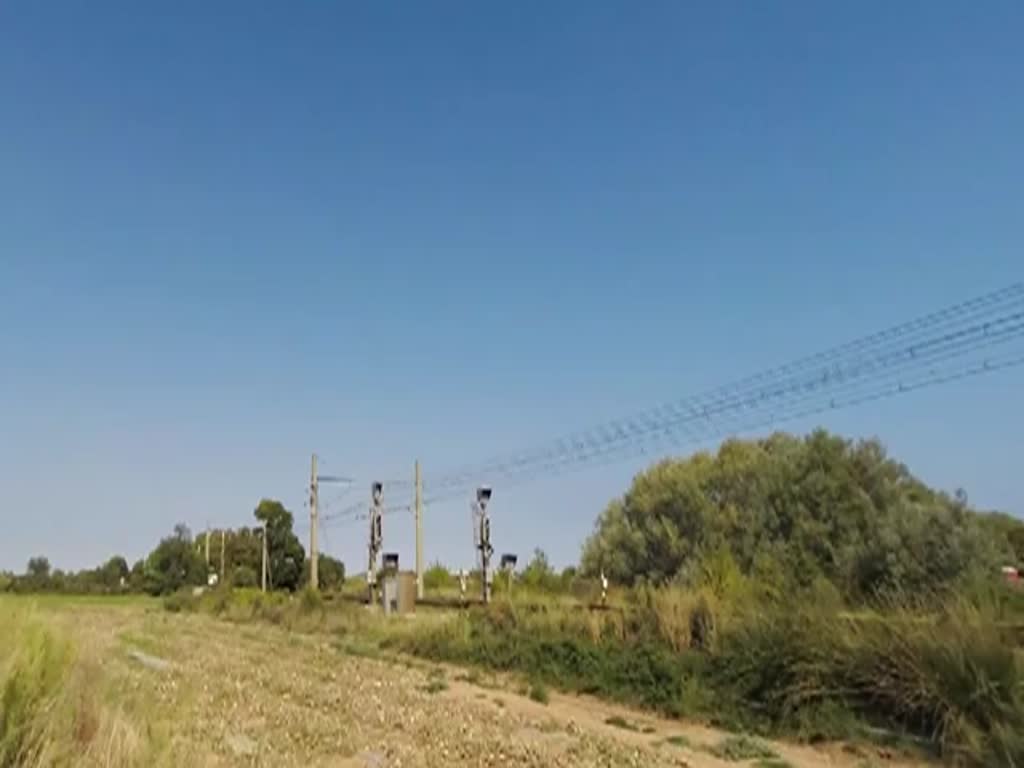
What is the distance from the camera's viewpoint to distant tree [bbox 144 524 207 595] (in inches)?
2726

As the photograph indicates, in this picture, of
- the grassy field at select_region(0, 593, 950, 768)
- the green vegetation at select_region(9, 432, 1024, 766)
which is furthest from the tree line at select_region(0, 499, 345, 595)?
the grassy field at select_region(0, 593, 950, 768)

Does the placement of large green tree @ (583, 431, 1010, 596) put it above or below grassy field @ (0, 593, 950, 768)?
above

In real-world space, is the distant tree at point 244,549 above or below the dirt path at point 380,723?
above

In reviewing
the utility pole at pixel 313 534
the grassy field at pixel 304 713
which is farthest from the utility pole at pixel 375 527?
the grassy field at pixel 304 713

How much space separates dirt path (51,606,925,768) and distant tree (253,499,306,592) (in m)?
56.0

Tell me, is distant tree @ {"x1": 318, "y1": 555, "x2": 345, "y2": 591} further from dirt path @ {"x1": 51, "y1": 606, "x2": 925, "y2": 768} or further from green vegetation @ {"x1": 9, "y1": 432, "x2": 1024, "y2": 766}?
dirt path @ {"x1": 51, "y1": 606, "x2": 925, "y2": 768}

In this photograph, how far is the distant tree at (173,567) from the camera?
69.2m

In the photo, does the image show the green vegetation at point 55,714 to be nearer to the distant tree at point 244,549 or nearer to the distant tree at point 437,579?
the distant tree at point 437,579

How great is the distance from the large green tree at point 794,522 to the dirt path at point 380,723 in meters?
4.96

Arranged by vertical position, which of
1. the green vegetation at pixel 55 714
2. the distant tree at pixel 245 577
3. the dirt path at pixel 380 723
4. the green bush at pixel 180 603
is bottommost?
the dirt path at pixel 380 723

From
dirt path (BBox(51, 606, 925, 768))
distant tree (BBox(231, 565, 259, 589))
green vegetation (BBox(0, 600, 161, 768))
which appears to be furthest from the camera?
distant tree (BBox(231, 565, 259, 589))

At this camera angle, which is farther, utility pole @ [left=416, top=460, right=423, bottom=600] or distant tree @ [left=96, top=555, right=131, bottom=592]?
distant tree @ [left=96, top=555, right=131, bottom=592]

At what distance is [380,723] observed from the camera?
10594 mm

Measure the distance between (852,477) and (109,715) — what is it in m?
23.1
